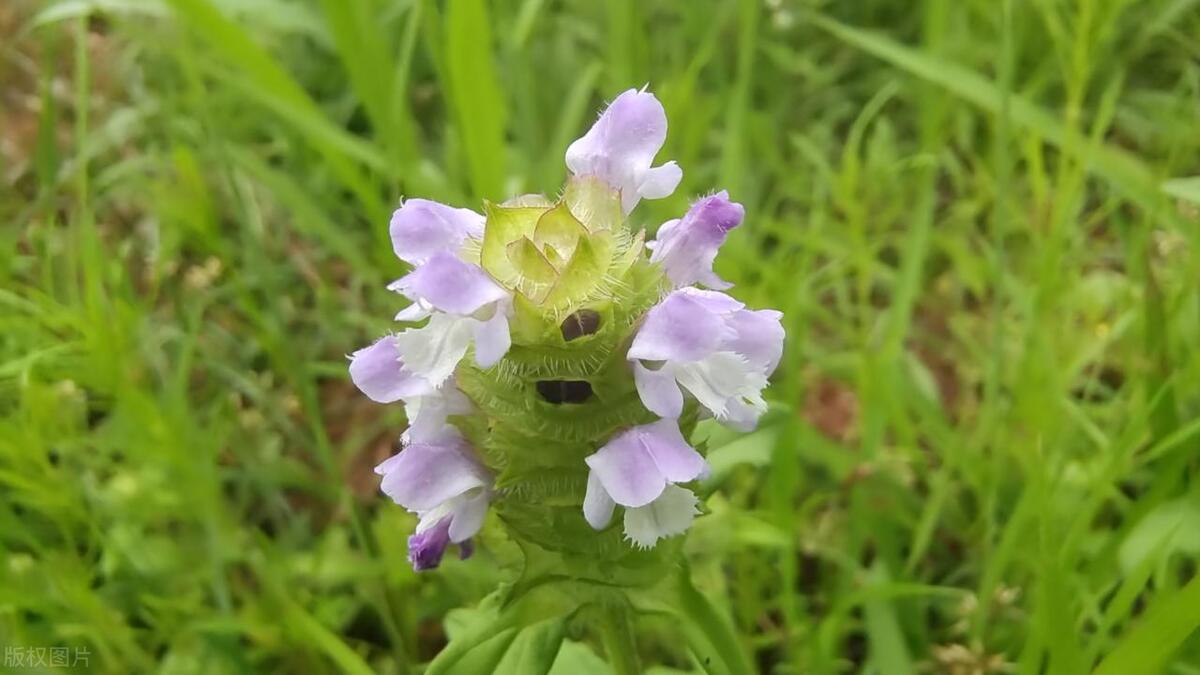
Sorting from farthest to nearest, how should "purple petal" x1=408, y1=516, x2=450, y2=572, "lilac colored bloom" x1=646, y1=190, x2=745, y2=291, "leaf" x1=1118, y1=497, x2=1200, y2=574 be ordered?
"leaf" x1=1118, y1=497, x2=1200, y2=574
"purple petal" x1=408, y1=516, x2=450, y2=572
"lilac colored bloom" x1=646, y1=190, x2=745, y2=291

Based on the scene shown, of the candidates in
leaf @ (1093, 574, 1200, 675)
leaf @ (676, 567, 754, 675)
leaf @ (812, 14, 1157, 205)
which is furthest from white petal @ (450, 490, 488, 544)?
leaf @ (812, 14, 1157, 205)

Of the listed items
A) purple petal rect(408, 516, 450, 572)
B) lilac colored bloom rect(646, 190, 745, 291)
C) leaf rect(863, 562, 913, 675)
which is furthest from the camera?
leaf rect(863, 562, 913, 675)

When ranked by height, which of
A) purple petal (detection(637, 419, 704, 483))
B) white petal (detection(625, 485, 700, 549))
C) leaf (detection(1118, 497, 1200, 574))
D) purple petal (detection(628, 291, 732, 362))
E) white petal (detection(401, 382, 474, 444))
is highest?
purple petal (detection(628, 291, 732, 362))

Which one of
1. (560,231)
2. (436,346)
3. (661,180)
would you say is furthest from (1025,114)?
(436,346)

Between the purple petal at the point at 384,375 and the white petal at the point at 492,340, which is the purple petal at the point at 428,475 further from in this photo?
the white petal at the point at 492,340

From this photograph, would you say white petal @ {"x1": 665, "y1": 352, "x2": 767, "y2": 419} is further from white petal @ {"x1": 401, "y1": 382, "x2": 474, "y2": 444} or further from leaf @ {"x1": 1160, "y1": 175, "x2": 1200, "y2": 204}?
leaf @ {"x1": 1160, "y1": 175, "x2": 1200, "y2": 204}

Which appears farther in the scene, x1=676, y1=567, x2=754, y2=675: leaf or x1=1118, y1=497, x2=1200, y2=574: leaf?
x1=1118, y1=497, x2=1200, y2=574: leaf

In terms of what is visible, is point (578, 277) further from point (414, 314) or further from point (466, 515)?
point (466, 515)

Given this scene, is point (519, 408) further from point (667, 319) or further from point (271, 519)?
point (271, 519)
